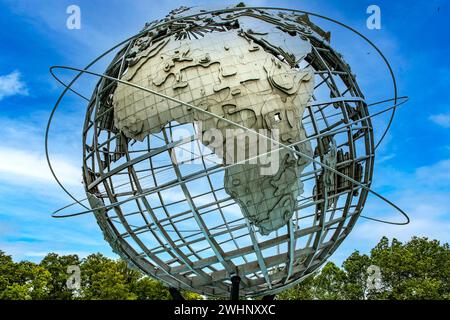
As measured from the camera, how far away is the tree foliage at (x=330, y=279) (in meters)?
21.4

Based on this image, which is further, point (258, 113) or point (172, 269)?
point (172, 269)

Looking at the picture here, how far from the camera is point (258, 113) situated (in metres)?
6.91

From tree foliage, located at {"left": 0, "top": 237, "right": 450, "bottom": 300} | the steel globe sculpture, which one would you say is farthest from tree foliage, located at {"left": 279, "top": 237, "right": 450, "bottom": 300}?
the steel globe sculpture

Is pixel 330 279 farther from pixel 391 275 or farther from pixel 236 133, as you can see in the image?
pixel 236 133

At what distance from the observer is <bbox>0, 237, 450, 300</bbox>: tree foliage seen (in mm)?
21438

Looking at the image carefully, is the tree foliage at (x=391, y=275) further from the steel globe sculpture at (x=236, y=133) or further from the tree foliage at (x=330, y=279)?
the steel globe sculpture at (x=236, y=133)

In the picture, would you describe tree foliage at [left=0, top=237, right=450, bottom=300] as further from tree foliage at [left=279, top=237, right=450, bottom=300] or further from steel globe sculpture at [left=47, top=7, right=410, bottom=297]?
steel globe sculpture at [left=47, top=7, right=410, bottom=297]

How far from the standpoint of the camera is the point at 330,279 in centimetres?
2433

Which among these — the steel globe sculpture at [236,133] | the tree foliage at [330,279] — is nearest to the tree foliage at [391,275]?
the tree foliage at [330,279]

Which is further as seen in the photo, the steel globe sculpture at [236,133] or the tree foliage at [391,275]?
the tree foliage at [391,275]

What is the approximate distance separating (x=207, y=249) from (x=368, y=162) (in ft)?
11.4
